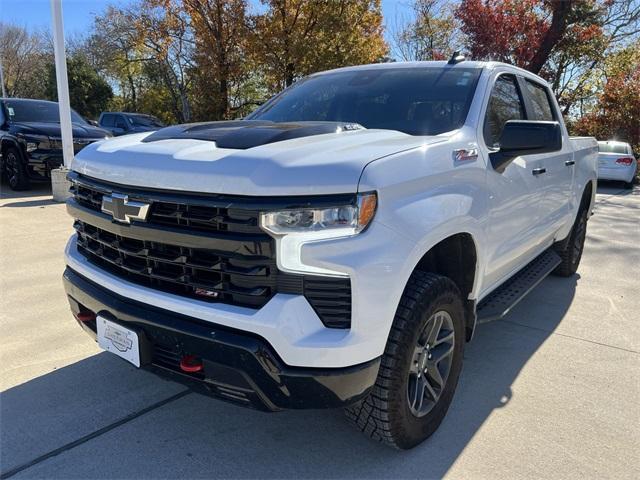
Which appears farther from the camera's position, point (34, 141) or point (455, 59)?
point (34, 141)

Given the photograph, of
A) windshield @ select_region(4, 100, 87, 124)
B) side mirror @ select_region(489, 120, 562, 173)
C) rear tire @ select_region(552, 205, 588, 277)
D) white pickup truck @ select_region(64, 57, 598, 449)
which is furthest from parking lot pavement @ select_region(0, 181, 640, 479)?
windshield @ select_region(4, 100, 87, 124)

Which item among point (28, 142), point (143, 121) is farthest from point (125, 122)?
point (28, 142)

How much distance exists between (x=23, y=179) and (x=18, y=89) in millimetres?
34110

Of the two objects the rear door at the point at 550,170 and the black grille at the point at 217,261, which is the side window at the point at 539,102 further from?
the black grille at the point at 217,261

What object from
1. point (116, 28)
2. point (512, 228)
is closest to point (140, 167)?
point (512, 228)

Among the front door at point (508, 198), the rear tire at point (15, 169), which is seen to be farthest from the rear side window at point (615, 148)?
the rear tire at point (15, 169)

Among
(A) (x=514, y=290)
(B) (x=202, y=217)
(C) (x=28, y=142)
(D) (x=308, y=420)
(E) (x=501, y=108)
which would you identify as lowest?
(D) (x=308, y=420)

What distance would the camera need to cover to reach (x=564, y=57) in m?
20.7

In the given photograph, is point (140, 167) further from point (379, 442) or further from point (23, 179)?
point (23, 179)

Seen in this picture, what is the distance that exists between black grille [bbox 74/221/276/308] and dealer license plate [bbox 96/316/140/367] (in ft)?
0.72

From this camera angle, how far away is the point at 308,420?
2.74 meters

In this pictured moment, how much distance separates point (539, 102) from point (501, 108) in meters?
1.12

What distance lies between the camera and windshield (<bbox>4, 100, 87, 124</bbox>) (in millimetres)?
9727

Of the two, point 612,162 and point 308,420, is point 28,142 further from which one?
point 612,162
